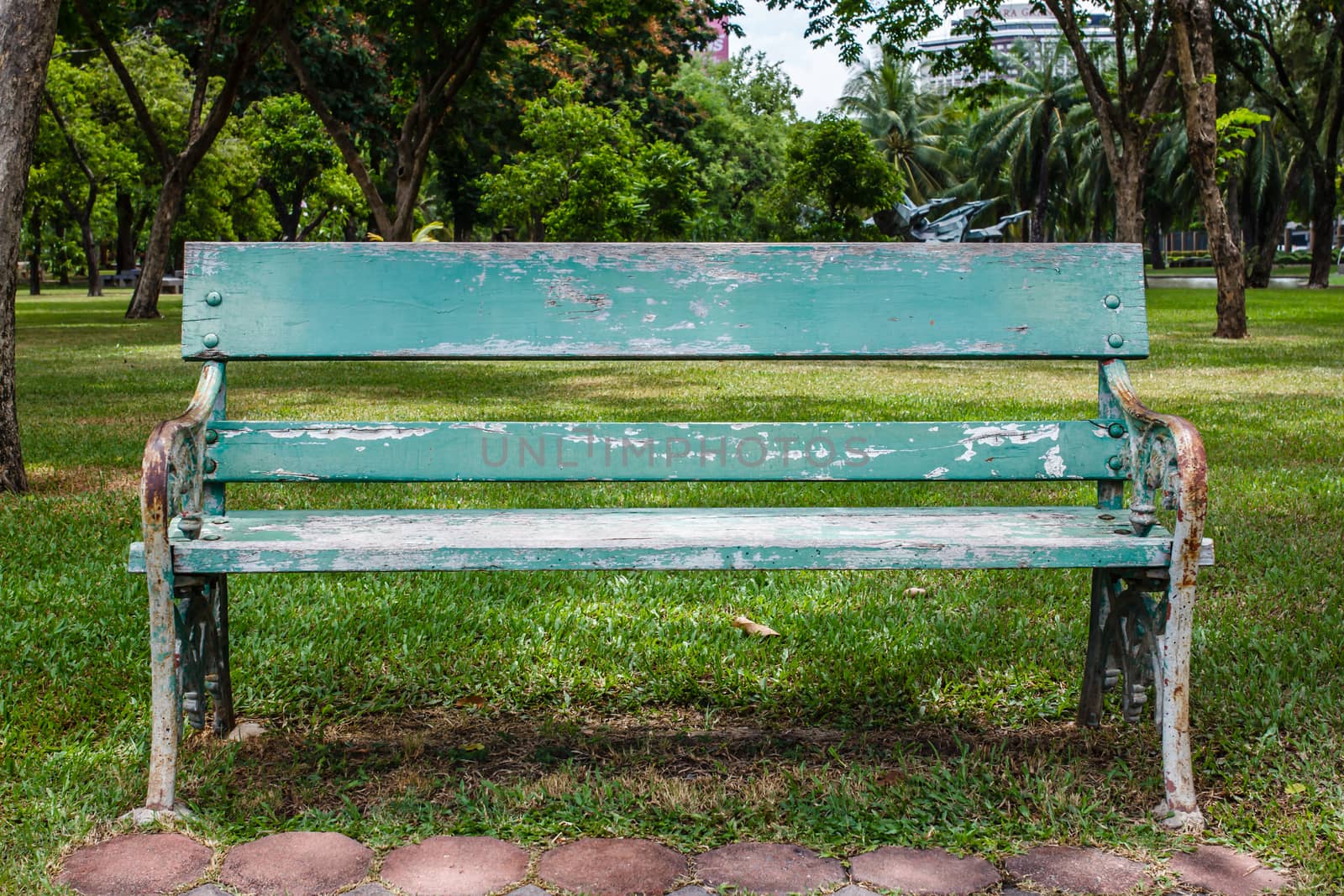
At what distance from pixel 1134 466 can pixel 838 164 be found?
3111cm

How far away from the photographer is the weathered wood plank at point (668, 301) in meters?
2.88

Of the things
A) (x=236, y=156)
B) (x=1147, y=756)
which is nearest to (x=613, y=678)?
(x=1147, y=756)

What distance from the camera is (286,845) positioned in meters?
2.33

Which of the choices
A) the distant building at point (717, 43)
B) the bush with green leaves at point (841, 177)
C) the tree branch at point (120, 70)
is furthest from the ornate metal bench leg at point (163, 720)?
the bush with green leaves at point (841, 177)

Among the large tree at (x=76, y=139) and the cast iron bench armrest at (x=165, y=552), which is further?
the large tree at (x=76, y=139)

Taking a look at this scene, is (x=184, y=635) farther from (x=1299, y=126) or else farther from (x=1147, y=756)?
(x=1299, y=126)

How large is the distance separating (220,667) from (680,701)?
1090mm

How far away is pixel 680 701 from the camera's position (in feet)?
10.3

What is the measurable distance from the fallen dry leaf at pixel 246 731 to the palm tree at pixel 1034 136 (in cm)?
4875

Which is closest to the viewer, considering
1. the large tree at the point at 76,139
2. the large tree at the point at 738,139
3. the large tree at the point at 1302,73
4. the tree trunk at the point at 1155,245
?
the large tree at the point at 1302,73

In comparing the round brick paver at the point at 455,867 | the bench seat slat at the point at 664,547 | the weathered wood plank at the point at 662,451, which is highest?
the weathered wood plank at the point at 662,451

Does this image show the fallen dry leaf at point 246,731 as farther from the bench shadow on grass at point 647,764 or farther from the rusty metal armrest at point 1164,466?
the rusty metal armrest at point 1164,466

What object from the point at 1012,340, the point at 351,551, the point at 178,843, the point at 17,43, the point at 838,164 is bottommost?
the point at 178,843

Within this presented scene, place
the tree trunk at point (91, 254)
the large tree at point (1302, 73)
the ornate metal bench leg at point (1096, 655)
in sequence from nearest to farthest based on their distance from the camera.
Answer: the ornate metal bench leg at point (1096, 655)
the large tree at point (1302, 73)
the tree trunk at point (91, 254)
